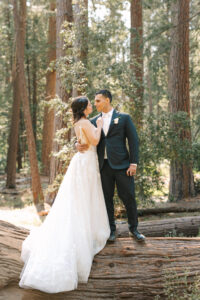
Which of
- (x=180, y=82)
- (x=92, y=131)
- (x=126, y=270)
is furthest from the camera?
(x=180, y=82)

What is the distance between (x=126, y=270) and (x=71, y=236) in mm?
965

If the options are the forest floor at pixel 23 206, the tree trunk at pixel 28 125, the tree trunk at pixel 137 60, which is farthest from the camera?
the tree trunk at pixel 28 125

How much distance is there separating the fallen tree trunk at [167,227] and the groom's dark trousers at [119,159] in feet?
5.50

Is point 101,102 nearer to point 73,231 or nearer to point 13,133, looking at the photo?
point 73,231

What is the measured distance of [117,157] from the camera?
4.81 meters

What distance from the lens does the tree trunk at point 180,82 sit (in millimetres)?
11844

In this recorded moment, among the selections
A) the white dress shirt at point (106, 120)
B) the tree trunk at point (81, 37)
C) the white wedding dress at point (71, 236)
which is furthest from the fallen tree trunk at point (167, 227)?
the tree trunk at point (81, 37)

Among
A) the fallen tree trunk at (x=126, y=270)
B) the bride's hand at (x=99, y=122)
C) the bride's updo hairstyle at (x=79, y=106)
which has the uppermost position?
the bride's updo hairstyle at (x=79, y=106)

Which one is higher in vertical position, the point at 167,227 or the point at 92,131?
the point at 92,131

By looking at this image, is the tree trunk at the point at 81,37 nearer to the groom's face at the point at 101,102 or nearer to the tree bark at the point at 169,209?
the groom's face at the point at 101,102

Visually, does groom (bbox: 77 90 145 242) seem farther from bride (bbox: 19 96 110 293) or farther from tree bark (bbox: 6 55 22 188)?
tree bark (bbox: 6 55 22 188)

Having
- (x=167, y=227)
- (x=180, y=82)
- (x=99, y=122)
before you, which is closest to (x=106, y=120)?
(x=99, y=122)

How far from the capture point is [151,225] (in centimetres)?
682

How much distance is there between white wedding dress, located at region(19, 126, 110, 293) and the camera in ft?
12.9
